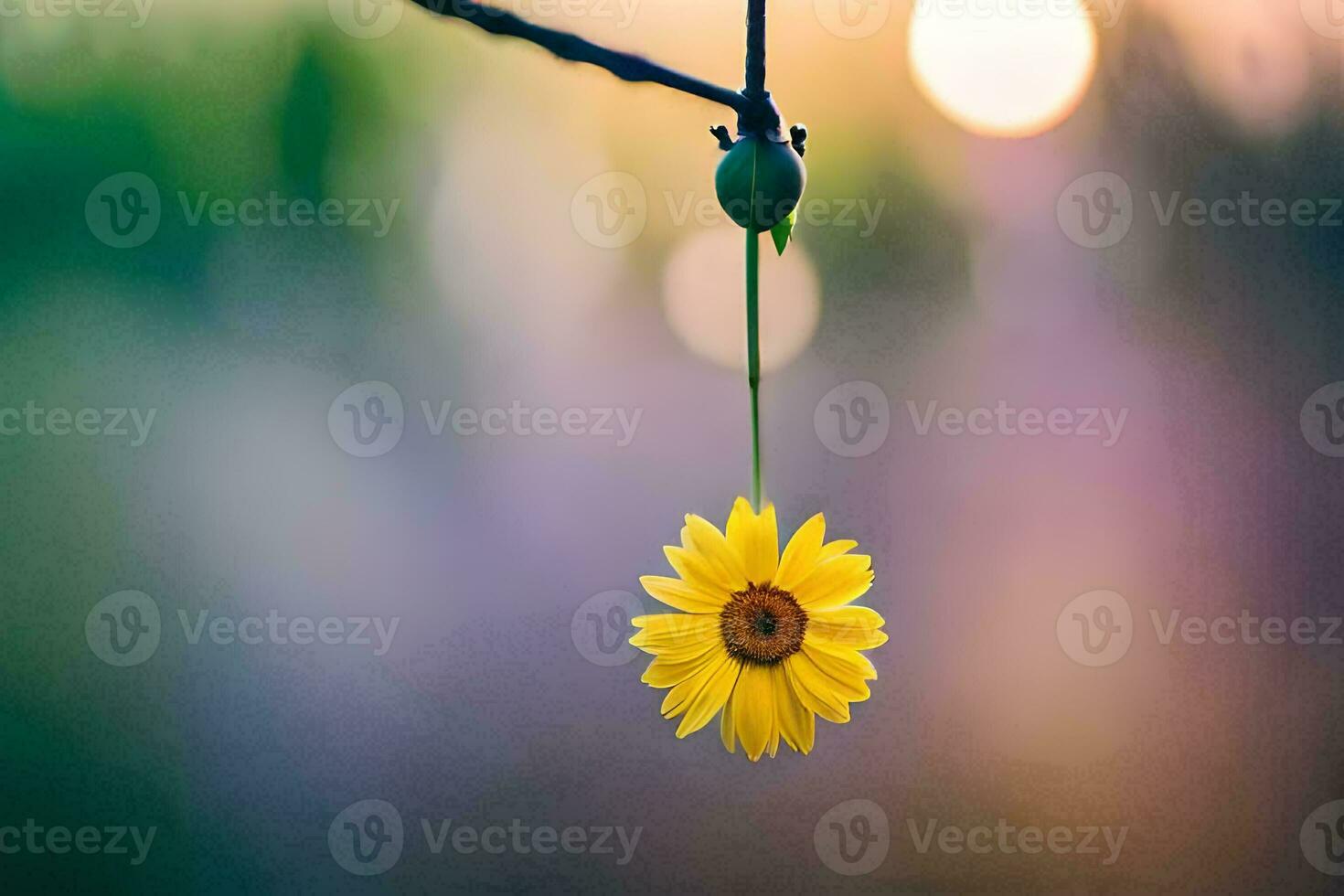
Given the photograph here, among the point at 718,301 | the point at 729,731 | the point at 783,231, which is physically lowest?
the point at 729,731

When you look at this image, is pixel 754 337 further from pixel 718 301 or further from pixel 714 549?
pixel 718 301

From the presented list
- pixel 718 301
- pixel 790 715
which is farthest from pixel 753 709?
pixel 718 301

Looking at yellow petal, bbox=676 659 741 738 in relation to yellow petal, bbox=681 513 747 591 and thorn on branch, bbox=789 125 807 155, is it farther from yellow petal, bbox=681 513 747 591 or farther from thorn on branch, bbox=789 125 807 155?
thorn on branch, bbox=789 125 807 155

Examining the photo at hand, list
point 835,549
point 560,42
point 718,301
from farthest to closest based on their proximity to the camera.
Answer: point 718,301
point 835,549
point 560,42

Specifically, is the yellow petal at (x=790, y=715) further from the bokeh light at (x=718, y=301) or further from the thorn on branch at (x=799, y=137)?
the bokeh light at (x=718, y=301)

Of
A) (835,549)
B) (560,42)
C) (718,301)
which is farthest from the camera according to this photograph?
(718,301)

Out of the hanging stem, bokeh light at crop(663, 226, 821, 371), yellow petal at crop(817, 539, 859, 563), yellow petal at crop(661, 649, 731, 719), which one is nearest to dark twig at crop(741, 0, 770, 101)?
the hanging stem
